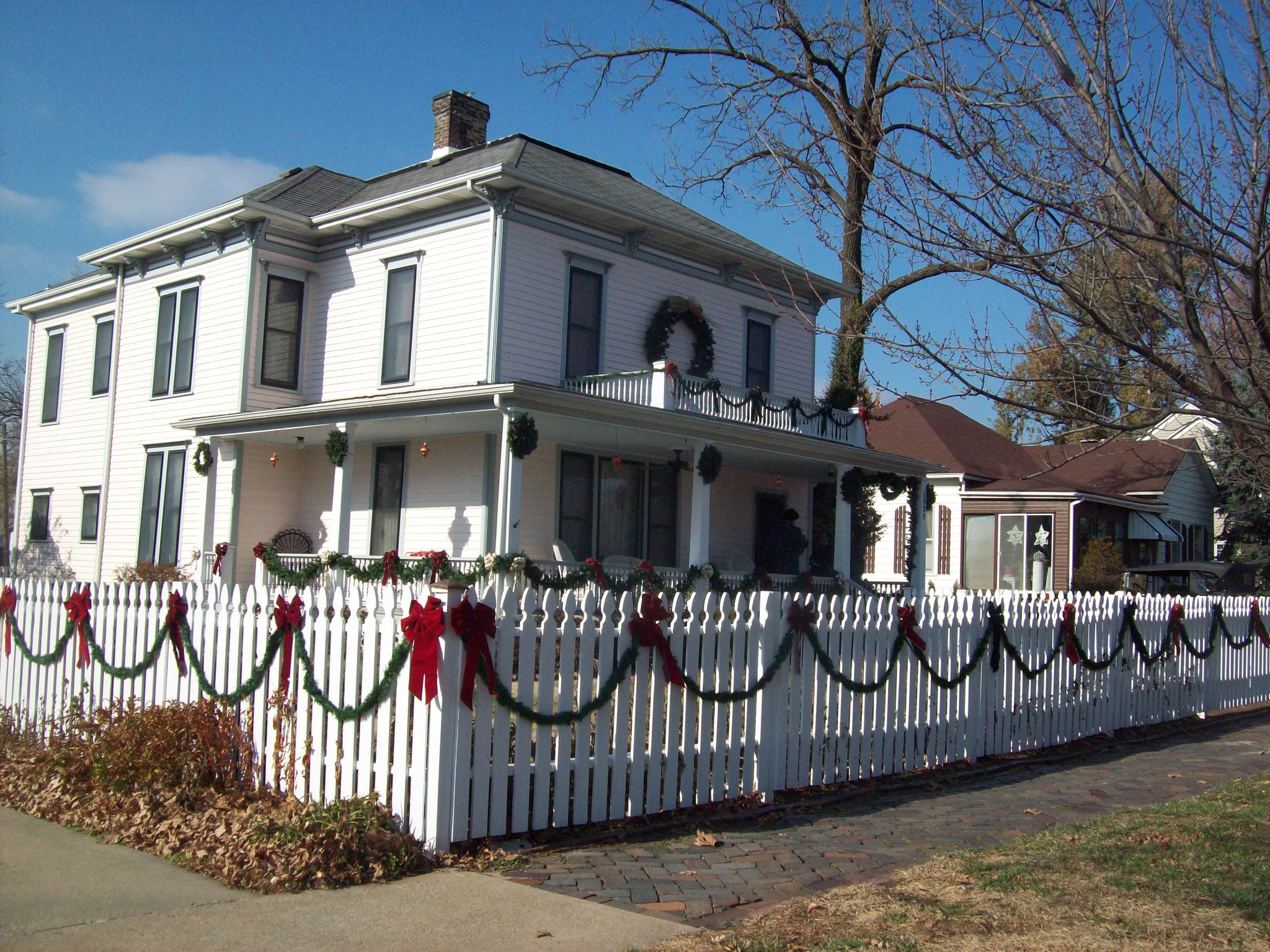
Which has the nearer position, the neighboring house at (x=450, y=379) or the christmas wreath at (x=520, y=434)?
the christmas wreath at (x=520, y=434)

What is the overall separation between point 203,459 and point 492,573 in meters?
6.84

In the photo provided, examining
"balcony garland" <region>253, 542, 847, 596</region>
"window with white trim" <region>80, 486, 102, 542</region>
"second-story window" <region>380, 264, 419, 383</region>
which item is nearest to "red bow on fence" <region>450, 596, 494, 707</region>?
"balcony garland" <region>253, 542, 847, 596</region>

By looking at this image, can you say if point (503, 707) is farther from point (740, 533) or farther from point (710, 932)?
point (740, 533)

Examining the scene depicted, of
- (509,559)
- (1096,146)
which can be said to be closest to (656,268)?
(509,559)

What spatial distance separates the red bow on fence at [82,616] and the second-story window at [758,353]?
14.9 meters

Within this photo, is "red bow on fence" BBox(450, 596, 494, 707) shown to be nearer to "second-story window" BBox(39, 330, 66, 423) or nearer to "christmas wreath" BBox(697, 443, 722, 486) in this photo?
"christmas wreath" BBox(697, 443, 722, 486)

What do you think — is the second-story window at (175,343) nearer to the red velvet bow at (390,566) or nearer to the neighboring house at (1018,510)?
the red velvet bow at (390,566)

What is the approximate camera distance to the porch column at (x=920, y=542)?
74.1 feet

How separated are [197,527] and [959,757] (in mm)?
14453

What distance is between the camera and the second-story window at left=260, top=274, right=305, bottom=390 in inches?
796

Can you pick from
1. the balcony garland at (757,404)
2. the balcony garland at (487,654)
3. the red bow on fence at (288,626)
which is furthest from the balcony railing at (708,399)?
the red bow on fence at (288,626)

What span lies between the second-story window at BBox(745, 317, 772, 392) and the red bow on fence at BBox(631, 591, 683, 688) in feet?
50.3

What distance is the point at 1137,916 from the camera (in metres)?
5.39

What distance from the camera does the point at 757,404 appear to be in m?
19.4
